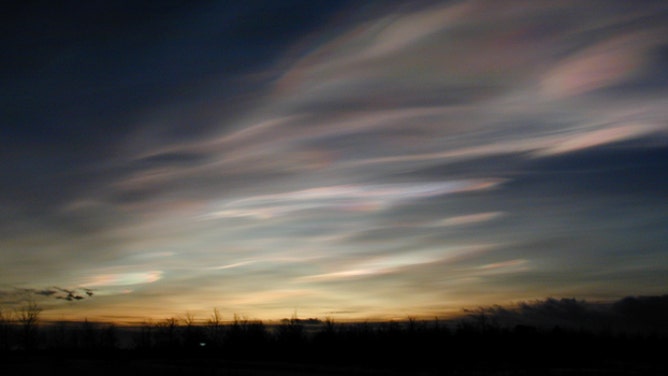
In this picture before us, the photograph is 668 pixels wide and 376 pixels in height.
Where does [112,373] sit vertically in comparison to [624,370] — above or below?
above

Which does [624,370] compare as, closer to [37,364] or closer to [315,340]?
[315,340]

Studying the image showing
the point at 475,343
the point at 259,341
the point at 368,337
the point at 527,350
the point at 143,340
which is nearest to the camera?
the point at 527,350

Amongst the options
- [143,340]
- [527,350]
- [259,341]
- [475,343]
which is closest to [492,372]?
[527,350]

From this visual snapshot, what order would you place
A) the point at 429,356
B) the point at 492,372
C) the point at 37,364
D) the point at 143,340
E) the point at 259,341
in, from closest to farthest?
1. the point at 492,372
2. the point at 37,364
3. the point at 429,356
4. the point at 259,341
5. the point at 143,340

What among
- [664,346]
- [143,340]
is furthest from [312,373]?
[143,340]

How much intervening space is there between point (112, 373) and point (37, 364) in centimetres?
844

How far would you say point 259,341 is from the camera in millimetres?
57219

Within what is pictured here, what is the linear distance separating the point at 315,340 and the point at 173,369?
2265 centimetres

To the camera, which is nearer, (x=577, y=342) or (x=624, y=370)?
(x=624, y=370)

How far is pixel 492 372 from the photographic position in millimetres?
31812

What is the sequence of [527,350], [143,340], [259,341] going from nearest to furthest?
[527,350] < [259,341] < [143,340]

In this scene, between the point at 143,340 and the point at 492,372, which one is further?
the point at 143,340

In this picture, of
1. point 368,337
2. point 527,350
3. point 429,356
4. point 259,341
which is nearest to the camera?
point 429,356

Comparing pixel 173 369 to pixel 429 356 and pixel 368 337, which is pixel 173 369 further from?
pixel 368 337
